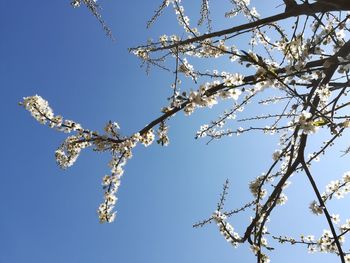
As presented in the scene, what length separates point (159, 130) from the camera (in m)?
4.30

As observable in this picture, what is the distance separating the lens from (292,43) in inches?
139

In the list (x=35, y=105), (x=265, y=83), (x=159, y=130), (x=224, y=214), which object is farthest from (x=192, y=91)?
(x=224, y=214)

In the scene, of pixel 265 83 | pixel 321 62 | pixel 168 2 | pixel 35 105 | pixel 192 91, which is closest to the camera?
pixel 265 83

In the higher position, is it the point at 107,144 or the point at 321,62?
the point at 321,62

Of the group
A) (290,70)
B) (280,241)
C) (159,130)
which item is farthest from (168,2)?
(280,241)

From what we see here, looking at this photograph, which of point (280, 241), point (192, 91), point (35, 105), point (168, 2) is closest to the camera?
point (192, 91)

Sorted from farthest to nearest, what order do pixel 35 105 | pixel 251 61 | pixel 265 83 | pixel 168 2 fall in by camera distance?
1. pixel 168 2
2. pixel 35 105
3. pixel 265 83
4. pixel 251 61

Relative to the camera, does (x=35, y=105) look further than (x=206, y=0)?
No

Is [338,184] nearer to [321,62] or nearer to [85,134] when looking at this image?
[321,62]

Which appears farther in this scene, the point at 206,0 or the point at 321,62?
the point at 206,0

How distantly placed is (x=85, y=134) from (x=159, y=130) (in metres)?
0.84

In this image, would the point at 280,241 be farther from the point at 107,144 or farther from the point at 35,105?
the point at 35,105

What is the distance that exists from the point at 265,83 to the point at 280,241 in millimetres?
2672

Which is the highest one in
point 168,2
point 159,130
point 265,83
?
point 168,2
